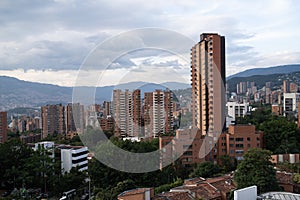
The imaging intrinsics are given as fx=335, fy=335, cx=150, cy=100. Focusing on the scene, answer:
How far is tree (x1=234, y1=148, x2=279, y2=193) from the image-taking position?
3529 mm

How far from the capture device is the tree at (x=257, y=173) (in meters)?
3.53

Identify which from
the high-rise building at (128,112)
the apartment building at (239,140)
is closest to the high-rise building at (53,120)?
the high-rise building at (128,112)

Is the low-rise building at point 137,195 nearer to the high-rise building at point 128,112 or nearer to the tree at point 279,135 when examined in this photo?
the high-rise building at point 128,112

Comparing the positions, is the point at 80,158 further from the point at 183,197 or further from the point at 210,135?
the point at 183,197

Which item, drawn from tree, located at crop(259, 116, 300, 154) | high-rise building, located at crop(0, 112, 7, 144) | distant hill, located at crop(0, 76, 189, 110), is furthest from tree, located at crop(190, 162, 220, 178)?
high-rise building, located at crop(0, 112, 7, 144)

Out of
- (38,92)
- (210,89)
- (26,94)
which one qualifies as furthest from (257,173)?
(26,94)

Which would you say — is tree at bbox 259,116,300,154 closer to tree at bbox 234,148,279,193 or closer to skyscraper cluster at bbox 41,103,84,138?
tree at bbox 234,148,279,193

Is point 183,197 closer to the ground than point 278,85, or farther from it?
closer to the ground

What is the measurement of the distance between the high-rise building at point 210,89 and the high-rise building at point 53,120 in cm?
507

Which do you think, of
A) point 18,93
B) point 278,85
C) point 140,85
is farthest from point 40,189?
point 278,85

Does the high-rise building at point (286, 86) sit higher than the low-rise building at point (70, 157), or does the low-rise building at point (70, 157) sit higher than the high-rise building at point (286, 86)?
the high-rise building at point (286, 86)

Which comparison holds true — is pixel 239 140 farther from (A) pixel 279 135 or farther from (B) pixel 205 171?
(B) pixel 205 171

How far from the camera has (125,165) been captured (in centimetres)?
500

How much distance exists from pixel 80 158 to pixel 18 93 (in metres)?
3.20
